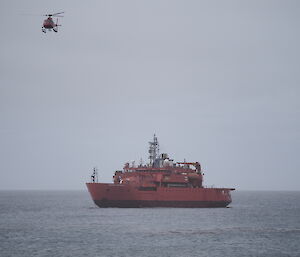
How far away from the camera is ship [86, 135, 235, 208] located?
220 feet

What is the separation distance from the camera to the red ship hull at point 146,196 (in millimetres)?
66562

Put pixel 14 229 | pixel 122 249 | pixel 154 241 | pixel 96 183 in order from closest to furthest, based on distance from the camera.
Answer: pixel 122 249, pixel 154 241, pixel 14 229, pixel 96 183

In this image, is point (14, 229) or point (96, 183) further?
point (96, 183)

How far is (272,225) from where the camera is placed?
53688 mm

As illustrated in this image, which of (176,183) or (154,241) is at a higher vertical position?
(176,183)

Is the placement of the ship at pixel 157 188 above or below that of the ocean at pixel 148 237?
above

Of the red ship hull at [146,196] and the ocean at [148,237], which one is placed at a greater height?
the red ship hull at [146,196]

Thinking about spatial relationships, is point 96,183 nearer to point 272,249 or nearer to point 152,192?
point 152,192

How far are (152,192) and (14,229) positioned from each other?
80.9 ft

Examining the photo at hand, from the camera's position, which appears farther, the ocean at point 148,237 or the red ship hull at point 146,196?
the red ship hull at point 146,196

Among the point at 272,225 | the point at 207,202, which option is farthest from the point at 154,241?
the point at 207,202

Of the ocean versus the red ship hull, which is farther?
the red ship hull

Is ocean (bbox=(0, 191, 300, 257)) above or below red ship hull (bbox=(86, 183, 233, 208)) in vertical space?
below

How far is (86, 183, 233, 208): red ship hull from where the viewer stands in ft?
218
